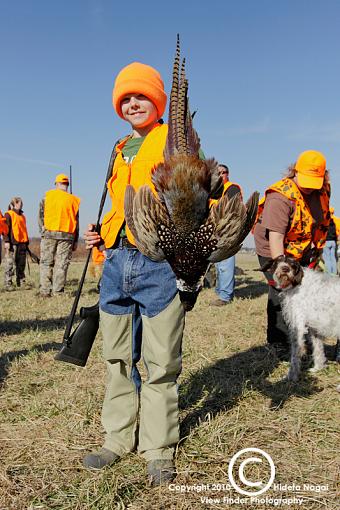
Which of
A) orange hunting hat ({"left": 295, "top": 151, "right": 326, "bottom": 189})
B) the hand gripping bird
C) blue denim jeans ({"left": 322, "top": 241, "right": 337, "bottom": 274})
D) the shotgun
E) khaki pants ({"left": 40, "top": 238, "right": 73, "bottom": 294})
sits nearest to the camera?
the hand gripping bird

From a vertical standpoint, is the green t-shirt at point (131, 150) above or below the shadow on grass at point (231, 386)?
above

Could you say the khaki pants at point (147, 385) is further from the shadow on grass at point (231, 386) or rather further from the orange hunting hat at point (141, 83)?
the orange hunting hat at point (141, 83)

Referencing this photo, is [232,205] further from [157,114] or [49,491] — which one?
[49,491]

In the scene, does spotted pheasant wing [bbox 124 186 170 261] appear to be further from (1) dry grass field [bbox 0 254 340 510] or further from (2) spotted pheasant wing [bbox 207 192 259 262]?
(1) dry grass field [bbox 0 254 340 510]

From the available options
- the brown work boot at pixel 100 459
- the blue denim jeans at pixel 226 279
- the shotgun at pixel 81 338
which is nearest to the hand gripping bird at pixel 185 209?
the shotgun at pixel 81 338

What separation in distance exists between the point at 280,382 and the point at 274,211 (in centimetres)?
192

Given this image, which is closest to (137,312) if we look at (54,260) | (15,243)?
(54,260)

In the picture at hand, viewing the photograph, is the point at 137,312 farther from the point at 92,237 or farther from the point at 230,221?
the point at 230,221

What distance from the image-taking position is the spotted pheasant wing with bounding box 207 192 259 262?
2.04 metres

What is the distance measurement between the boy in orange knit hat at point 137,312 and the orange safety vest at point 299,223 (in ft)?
7.48

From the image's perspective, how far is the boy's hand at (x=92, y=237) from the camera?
311cm

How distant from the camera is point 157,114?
296 centimetres

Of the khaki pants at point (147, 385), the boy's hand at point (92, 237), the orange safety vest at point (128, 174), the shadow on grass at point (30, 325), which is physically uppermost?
the orange safety vest at point (128, 174)

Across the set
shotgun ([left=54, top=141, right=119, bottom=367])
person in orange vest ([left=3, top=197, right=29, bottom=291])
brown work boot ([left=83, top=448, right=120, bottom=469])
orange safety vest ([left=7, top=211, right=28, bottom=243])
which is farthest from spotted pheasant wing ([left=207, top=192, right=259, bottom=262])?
orange safety vest ([left=7, top=211, right=28, bottom=243])
